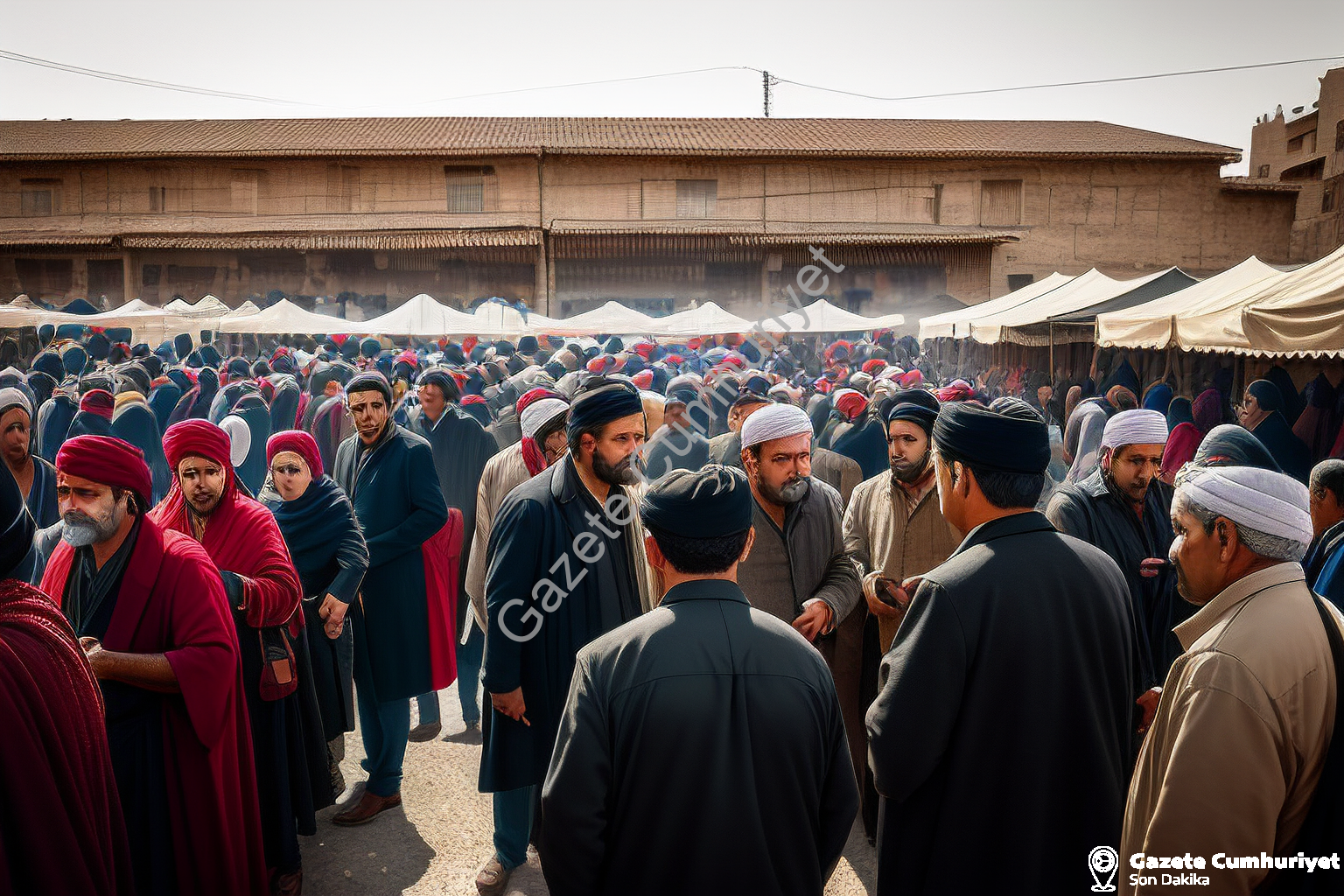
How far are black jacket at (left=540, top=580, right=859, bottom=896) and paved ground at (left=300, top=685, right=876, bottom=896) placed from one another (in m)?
1.77

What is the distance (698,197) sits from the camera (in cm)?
2822

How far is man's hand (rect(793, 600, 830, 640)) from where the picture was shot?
3170 mm

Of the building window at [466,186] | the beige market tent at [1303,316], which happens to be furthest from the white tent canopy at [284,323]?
the beige market tent at [1303,316]

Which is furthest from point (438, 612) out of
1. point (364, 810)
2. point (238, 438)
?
point (238, 438)

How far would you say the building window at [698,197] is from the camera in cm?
2819

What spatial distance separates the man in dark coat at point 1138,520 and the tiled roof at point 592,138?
2518 cm

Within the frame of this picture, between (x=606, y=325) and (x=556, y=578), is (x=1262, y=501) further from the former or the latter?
(x=606, y=325)

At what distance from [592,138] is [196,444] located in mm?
27872

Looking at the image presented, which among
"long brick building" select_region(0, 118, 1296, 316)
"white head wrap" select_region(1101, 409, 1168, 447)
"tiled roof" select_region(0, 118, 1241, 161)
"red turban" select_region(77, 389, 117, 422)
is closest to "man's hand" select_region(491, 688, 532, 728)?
"white head wrap" select_region(1101, 409, 1168, 447)

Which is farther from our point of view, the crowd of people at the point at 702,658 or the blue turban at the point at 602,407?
the blue turban at the point at 602,407

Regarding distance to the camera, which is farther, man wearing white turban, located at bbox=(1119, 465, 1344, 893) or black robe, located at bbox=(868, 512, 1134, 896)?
black robe, located at bbox=(868, 512, 1134, 896)

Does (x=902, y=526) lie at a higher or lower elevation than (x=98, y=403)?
lower

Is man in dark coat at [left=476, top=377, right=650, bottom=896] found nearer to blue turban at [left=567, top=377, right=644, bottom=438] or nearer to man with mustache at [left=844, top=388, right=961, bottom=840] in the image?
blue turban at [left=567, top=377, right=644, bottom=438]

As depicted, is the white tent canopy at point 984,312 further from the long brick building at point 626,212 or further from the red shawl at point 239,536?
the red shawl at point 239,536
